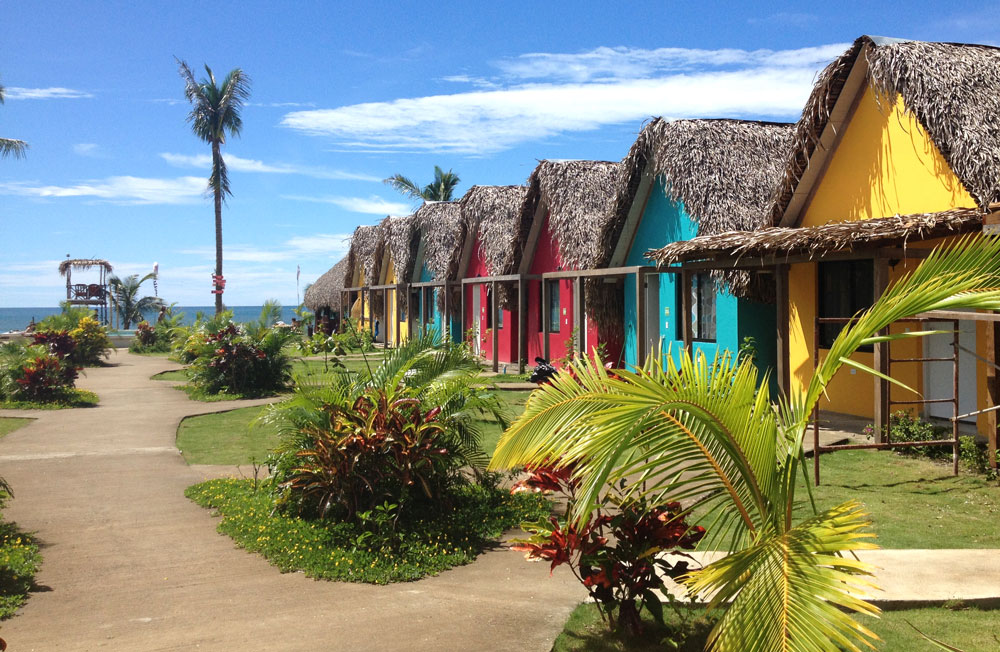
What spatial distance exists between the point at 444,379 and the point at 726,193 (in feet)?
23.4

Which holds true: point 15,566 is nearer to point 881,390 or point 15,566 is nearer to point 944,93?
point 881,390

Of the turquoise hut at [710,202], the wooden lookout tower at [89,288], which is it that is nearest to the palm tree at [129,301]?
the wooden lookout tower at [89,288]

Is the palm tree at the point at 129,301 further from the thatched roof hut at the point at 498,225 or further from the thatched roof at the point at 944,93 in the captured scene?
the thatched roof at the point at 944,93

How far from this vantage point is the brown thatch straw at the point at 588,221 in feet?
53.6

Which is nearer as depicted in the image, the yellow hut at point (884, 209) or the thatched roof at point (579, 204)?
the yellow hut at point (884, 209)

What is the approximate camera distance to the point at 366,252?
→ 34.4 meters

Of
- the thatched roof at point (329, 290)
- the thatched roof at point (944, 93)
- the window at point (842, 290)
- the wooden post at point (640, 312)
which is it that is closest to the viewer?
the thatched roof at point (944, 93)

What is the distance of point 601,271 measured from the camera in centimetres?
1551

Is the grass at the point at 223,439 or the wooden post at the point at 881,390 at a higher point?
the wooden post at the point at 881,390

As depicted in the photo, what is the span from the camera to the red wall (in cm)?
2138

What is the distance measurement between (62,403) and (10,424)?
7.58 ft

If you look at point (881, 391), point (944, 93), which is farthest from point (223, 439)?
point (944, 93)

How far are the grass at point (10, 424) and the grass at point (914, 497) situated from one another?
1114 cm

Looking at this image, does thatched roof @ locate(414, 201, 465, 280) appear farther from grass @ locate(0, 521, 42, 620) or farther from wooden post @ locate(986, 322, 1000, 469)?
grass @ locate(0, 521, 42, 620)
